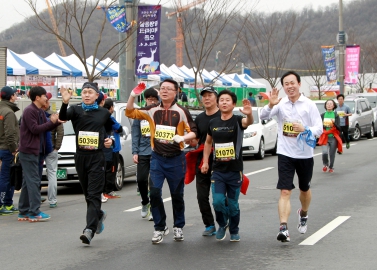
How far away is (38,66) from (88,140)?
25.2m

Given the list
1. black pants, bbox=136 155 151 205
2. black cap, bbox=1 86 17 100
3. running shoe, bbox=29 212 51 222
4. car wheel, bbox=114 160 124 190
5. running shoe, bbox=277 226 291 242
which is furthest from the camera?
car wheel, bbox=114 160 124 190

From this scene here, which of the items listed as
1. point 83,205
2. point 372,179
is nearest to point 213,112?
point 83,205

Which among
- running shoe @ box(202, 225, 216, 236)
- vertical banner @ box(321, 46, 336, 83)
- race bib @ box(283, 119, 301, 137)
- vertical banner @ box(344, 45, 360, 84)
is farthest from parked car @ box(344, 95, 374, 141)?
race bib @ box(283, 119, 301, 137)

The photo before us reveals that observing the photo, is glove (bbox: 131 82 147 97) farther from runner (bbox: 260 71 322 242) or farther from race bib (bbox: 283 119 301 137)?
race bib (bbox: 283 119 301 137)

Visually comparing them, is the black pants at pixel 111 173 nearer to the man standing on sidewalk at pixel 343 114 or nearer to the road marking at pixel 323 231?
the road marking at pixel 323 231

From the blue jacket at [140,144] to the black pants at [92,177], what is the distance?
6.90 feet

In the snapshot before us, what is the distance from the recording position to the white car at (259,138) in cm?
2159

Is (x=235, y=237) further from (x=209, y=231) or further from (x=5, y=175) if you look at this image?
(x=5, y=175)

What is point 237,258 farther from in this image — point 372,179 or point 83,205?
point 372,179

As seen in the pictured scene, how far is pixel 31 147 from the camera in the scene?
10344mm

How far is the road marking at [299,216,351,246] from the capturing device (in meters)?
8.26

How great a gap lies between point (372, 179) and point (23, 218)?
318 inches

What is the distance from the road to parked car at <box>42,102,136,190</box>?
56 centimetres

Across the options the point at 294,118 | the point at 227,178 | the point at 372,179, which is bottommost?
the point at 372,179
